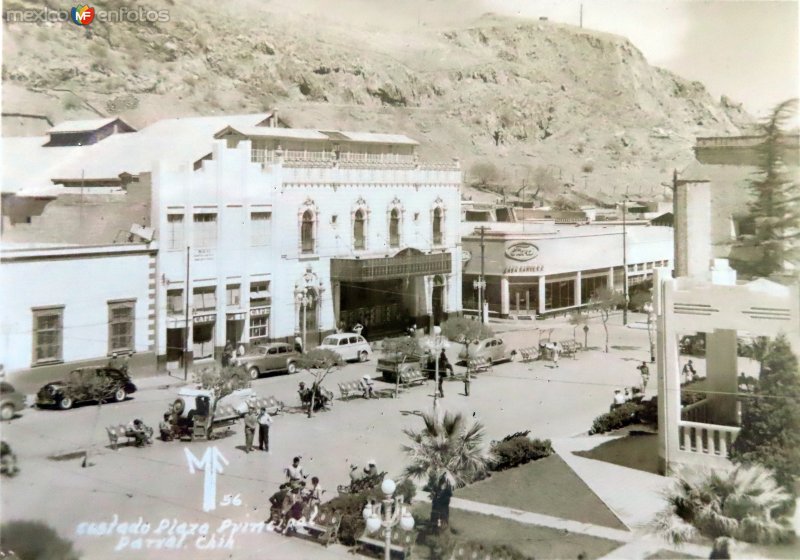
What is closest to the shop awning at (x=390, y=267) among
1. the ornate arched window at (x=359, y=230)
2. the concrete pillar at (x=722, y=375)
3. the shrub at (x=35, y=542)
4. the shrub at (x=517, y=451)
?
the ornate arched window at (x=359, y=230)

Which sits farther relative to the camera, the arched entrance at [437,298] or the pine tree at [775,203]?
the arched entrance at [437,298]

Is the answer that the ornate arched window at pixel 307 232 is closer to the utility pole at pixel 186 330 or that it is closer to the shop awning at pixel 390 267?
the shop awning at pixel 390 267

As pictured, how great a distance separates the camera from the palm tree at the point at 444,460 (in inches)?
321

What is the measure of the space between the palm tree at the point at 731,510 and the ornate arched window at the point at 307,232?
572cm

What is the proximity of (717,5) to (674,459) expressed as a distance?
19.0 feet

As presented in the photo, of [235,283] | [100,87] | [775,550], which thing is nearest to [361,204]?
[235,283]

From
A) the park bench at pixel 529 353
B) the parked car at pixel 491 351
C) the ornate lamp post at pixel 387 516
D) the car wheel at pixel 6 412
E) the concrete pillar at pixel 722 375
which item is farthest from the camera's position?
the park bench at pixel 529 353

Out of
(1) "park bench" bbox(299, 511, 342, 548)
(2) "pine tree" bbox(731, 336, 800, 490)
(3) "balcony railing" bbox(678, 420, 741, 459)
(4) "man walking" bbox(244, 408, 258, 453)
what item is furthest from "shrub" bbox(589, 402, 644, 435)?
(4) "man walking" bbox(244, 408, 258, 453)

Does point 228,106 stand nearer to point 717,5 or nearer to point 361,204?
point 361,204

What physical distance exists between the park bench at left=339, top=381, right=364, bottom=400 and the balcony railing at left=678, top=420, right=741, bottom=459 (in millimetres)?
4164

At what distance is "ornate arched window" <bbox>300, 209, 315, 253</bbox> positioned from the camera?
1096cm

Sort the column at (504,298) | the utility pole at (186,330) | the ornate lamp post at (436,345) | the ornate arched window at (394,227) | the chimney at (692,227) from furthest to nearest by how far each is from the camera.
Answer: the column at (504,298)
the ornate arched window at (394,227)
the chimney at (692,227)
the ornate lamp post at (436,345)
the utility pole at (186,330)

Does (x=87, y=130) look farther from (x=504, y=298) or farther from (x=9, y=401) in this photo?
(x=504, y=298)

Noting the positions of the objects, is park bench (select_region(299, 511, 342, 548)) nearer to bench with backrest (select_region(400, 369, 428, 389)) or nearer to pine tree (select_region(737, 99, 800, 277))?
bench with backrest (select_region(400, 369, 428, 389))
